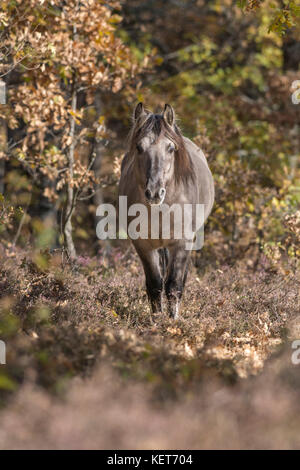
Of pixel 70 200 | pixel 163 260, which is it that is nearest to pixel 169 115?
pixel 163 260

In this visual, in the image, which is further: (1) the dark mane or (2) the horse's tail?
(2) the horse's tail

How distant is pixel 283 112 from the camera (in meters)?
14.0

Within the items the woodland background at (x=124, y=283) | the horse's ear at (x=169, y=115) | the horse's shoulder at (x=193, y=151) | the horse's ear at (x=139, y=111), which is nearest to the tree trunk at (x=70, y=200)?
the woodland background at (x=124, y=283)

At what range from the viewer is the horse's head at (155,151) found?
5.26 meters

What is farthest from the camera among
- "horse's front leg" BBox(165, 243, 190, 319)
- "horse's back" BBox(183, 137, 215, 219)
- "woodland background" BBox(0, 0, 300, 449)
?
"horse's back" BBox(183, 137, 215, 219)

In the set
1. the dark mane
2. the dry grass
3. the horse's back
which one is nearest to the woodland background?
the dry grass

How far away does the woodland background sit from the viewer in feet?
9.93

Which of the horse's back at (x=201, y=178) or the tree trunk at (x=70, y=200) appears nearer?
the horse's back at (x=201, y=178)

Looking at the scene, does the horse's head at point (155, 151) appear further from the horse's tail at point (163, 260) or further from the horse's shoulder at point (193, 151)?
the horse's tail at point (163, 260)

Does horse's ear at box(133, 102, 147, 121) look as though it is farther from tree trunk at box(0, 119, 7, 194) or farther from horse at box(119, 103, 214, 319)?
tree trunk at box(0, 119, 7, 194)

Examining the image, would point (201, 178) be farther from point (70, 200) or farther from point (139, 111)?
point (70, 200)

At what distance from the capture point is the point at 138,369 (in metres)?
3.69

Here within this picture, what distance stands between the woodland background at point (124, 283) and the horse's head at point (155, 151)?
1.32 m

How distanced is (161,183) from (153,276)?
129cm
